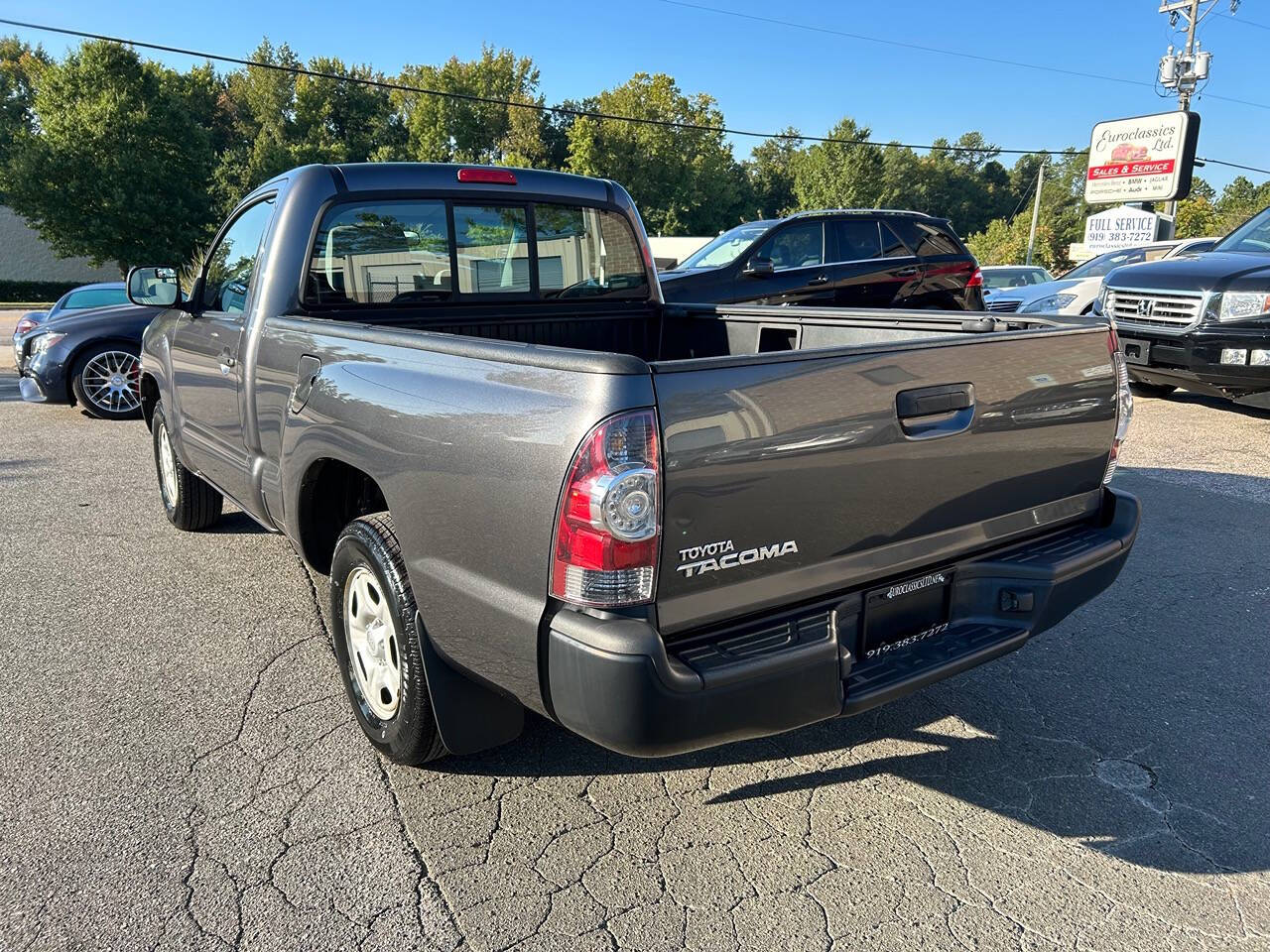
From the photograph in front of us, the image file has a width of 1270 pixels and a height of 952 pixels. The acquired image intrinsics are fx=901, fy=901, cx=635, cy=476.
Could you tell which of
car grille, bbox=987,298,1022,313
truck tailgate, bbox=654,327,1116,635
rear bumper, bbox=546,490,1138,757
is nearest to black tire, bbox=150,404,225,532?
rear bumper, bbox=546,490,1138,757

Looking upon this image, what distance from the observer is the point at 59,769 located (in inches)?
117

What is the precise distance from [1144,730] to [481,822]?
233cm

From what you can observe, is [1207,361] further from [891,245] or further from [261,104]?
[261,104]

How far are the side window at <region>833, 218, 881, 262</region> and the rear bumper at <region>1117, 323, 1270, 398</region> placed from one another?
2.97m

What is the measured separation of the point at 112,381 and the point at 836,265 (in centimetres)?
809

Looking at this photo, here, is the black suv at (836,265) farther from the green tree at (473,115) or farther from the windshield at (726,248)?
the green tree at (473,115)

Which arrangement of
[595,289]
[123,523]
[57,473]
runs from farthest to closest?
[57,473], [123,523], [595,289]

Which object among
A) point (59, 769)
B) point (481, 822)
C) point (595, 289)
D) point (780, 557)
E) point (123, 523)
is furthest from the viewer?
point (123, 523)

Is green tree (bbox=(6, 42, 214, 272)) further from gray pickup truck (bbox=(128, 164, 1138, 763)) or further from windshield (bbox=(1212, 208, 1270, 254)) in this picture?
gray pickup truck (bbox=(128, 164, 1138, 763))

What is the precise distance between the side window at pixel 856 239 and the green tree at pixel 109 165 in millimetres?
35192

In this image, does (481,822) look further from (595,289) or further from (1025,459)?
(595,289)

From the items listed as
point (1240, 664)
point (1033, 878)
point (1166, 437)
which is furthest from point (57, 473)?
point (1166, 437)

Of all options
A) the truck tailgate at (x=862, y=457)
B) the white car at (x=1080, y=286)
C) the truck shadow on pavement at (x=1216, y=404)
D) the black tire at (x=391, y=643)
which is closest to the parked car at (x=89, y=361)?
the black tire at (x=391, y=643)

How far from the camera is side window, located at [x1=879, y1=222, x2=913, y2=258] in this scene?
1049 centimetres
